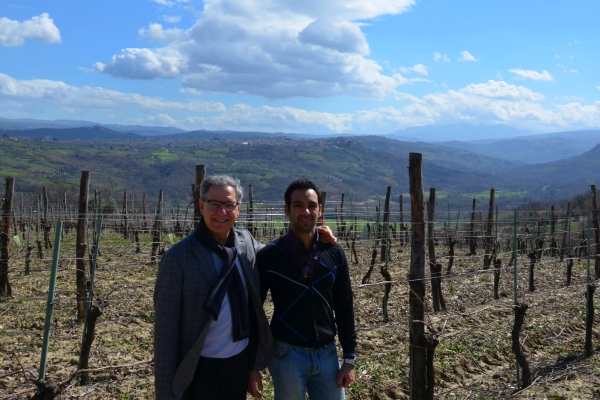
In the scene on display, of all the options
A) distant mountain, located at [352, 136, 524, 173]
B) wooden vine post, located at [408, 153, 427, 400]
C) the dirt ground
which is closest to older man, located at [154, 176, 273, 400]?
the dirt ground

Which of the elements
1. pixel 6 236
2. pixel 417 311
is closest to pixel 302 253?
pixel 417 311

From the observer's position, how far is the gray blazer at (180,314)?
2.22 m

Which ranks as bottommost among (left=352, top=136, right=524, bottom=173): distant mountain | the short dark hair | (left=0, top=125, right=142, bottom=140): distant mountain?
the short dark hair

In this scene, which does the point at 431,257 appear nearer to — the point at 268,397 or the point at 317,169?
the point at 268,397

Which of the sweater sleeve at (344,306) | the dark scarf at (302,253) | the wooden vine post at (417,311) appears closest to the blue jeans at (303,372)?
the sweater sleeve at (344,306)

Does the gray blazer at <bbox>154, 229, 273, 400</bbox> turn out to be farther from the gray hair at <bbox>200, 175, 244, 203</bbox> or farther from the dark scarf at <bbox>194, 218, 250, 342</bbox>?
the gray hair at <bbox>200, 175, 244, 203</bbox>

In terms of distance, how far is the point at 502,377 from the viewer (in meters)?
5.21

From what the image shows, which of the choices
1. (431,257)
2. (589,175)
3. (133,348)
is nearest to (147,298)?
(133,348)

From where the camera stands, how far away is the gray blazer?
222 centimetres

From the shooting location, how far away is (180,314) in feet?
7.39

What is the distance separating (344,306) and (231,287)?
688 mm

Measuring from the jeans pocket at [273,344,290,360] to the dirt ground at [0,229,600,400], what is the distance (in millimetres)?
1196

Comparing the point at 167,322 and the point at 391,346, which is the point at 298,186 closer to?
the point at 167,322

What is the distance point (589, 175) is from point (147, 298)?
12983 cm
